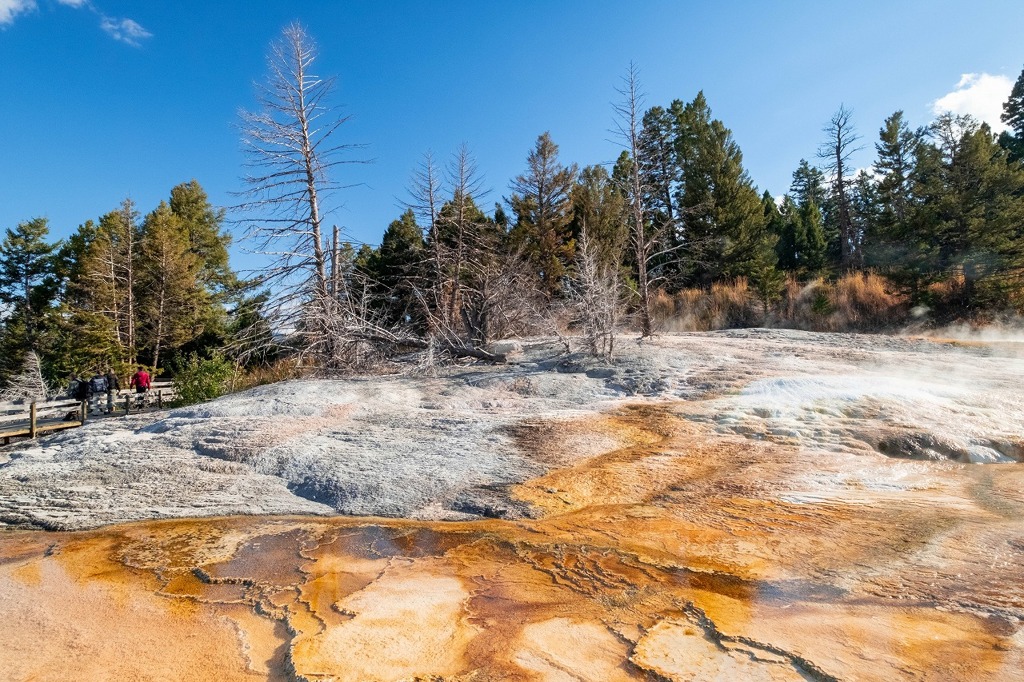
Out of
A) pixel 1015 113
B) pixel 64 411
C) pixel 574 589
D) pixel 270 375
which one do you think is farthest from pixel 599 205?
pixel 1015 113

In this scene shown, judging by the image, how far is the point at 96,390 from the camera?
53.2 ft

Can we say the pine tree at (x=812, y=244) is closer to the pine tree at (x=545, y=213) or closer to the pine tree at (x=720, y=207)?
the pine tree at (x=720, y=207)

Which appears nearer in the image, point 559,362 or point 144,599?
point 144,599

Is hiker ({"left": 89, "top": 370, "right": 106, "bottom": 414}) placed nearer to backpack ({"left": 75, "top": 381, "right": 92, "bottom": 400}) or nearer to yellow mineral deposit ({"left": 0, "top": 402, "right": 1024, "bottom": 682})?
backpack ({"left": 75, "top": 381, "right": 92, "bottom": 400})

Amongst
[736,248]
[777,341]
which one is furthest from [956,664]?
[736,248]

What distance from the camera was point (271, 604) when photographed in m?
3.24

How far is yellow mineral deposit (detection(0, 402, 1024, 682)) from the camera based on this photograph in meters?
2.54

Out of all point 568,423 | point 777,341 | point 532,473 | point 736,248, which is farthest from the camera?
point 736,248

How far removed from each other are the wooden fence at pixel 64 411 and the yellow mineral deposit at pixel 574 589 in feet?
35.2

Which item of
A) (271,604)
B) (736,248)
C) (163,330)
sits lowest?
(271,604)

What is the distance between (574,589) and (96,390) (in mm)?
18125

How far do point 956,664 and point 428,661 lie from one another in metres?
2.34

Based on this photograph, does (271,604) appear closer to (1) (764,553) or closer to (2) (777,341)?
(1) (764,553)

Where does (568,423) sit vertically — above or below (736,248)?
below
